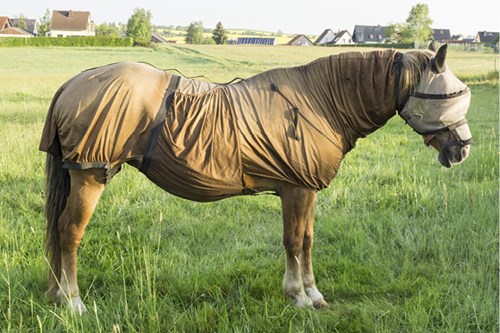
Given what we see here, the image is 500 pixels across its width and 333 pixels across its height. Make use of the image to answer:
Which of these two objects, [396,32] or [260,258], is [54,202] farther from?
[396,32]

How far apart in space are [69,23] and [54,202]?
101m

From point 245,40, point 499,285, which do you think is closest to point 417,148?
point 499,285

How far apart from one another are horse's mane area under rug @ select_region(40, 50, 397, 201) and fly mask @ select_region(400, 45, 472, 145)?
0.17 metres

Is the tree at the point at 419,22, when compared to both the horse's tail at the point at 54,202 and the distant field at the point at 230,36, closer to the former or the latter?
the distant field at the point at 230,36

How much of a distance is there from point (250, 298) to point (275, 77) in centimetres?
166

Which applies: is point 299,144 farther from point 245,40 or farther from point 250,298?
point 245,40

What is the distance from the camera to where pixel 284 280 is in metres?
3.56

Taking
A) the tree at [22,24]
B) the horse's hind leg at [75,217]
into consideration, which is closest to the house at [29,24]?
the tree at [22,24]

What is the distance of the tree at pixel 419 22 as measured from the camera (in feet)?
223

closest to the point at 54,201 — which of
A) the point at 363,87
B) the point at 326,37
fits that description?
the point at 363,87

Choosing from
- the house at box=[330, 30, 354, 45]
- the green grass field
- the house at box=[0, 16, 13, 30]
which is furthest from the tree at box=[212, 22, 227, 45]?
the green grass field

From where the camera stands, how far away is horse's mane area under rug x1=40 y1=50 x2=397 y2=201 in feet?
9.96

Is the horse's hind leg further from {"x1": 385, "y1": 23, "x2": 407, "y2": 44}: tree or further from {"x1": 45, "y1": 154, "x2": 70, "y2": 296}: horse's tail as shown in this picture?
{"x1": 385, "y1": 23, "x2": 407, "y2": 44}: tree

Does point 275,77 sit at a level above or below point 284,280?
above
